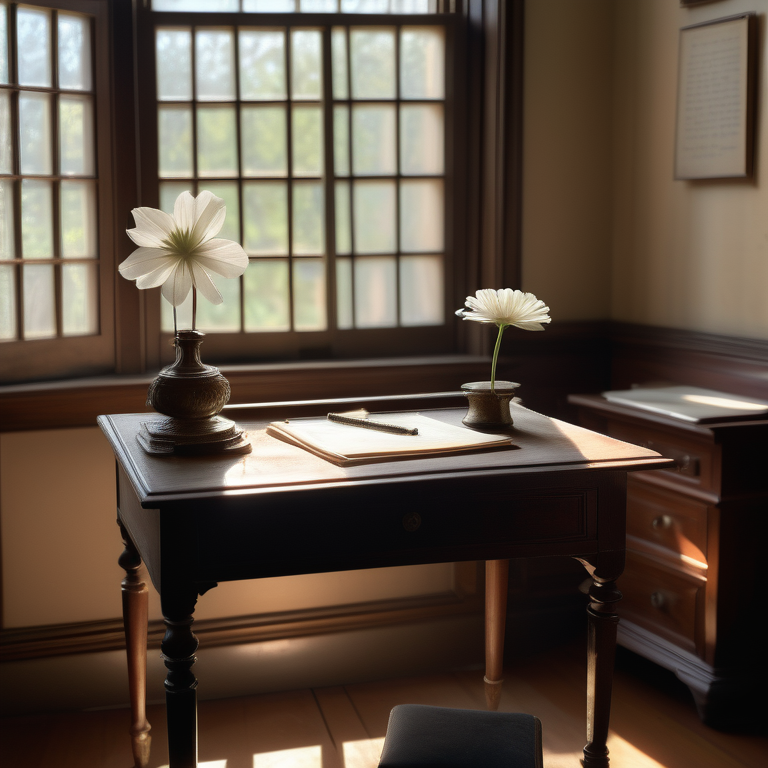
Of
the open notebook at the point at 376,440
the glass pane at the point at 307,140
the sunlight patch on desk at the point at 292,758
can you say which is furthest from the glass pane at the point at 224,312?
the sunlight patch on desk at the point at 292,758

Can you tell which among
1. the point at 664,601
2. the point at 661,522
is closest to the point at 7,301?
the point at 661,522

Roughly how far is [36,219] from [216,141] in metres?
0.68

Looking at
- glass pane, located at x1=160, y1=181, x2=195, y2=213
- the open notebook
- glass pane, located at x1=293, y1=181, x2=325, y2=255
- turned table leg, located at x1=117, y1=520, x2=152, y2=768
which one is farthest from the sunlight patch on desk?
glass pane, located at x1=160, y1=181, x2=195, y2=213

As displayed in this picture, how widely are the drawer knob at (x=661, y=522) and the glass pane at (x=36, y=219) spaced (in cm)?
219

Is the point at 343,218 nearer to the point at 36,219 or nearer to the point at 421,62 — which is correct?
the point at 421,62

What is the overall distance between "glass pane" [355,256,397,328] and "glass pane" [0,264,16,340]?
1.21 m

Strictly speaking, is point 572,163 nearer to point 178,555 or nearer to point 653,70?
point 653,70

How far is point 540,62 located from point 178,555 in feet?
8.09

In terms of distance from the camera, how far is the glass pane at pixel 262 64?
3309 mm

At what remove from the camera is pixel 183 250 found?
2.07m

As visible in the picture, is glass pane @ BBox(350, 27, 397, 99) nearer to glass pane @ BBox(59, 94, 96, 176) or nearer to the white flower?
glass pane @ BBox(59, 94, 96, 176)

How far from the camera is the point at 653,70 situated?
339cm

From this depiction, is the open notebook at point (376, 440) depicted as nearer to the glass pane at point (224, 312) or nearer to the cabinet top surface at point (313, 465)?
the cabinet top surface at point (313, 465)

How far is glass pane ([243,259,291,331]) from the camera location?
3412 mm
